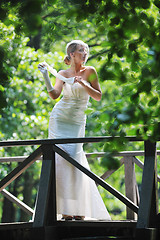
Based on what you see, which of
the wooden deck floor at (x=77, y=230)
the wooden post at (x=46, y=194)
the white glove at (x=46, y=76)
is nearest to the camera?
the wooden post at (x=46, y=194)

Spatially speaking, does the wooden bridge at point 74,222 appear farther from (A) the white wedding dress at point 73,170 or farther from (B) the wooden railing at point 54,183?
(A) the white wedding dress at point 73,170

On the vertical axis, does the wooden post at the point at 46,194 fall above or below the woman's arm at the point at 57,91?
below

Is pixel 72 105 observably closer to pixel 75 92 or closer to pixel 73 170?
pixel 75 92

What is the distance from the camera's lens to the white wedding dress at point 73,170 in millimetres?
5242

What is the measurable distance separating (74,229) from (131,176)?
4.20 feet

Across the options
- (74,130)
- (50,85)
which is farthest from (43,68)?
(74,130)

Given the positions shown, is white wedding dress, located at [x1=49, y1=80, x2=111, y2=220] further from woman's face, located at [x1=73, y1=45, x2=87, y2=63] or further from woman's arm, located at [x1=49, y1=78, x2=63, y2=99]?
woman's face, located at [x1=73, y1=45, x2=87, y2=63]

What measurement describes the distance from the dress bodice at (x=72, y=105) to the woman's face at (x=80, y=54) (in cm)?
32

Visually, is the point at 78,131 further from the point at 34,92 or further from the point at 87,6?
the point at 34,92

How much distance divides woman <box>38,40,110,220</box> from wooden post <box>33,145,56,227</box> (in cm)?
26

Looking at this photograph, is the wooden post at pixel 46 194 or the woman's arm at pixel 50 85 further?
the woman's arm at pixel 50 85

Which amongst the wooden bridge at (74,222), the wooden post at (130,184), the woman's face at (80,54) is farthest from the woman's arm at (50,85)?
the wooden post at (130,184)

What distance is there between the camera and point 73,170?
5.32m

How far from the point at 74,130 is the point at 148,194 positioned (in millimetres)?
1380
